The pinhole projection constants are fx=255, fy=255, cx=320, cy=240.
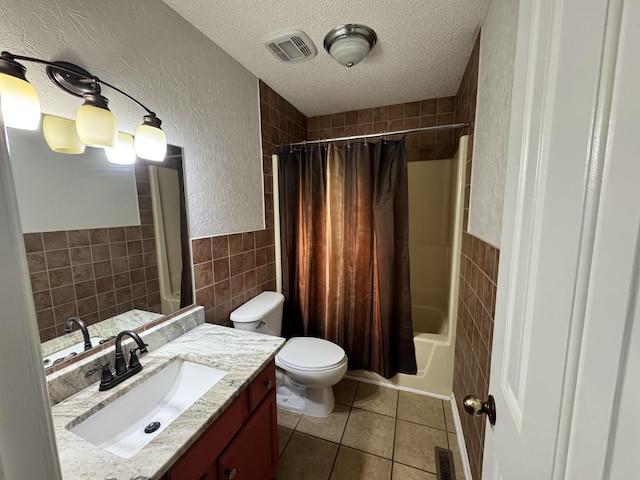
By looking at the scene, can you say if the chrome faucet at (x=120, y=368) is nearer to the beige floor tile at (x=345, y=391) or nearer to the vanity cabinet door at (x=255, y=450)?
the vanity cabinet door at (x=255, y=450)

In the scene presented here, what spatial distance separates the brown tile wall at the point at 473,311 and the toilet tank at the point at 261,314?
1200mm

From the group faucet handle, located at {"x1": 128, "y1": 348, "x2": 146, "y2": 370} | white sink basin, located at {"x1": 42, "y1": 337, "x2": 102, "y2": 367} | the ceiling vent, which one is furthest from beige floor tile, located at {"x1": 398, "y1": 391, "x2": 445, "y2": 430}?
the ceiling vent

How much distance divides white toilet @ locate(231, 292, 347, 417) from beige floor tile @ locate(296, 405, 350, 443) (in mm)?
38

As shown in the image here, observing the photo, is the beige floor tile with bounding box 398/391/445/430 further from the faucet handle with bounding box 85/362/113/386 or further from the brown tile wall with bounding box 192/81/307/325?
the faucet handle with bounding box 85/362/113/386

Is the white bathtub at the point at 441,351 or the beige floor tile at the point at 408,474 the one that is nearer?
the beige floor tile at the point at 408,474

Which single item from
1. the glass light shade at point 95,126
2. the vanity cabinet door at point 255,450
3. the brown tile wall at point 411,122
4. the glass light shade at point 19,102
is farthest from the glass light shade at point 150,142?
the brown tile wall at point 411,122

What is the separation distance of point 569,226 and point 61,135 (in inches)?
55.5

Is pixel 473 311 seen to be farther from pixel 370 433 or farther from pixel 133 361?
pixel 133 361

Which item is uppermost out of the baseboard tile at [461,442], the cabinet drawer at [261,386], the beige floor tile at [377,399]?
Result: the cabinet drawer at [261,386]

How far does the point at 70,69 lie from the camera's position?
880 millimetres

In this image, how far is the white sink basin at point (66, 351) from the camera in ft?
2.87

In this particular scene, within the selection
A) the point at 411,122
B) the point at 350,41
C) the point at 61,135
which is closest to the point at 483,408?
the point at 61,135

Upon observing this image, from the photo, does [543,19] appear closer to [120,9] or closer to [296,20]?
[296,20]

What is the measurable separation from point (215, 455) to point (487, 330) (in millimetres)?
1142
